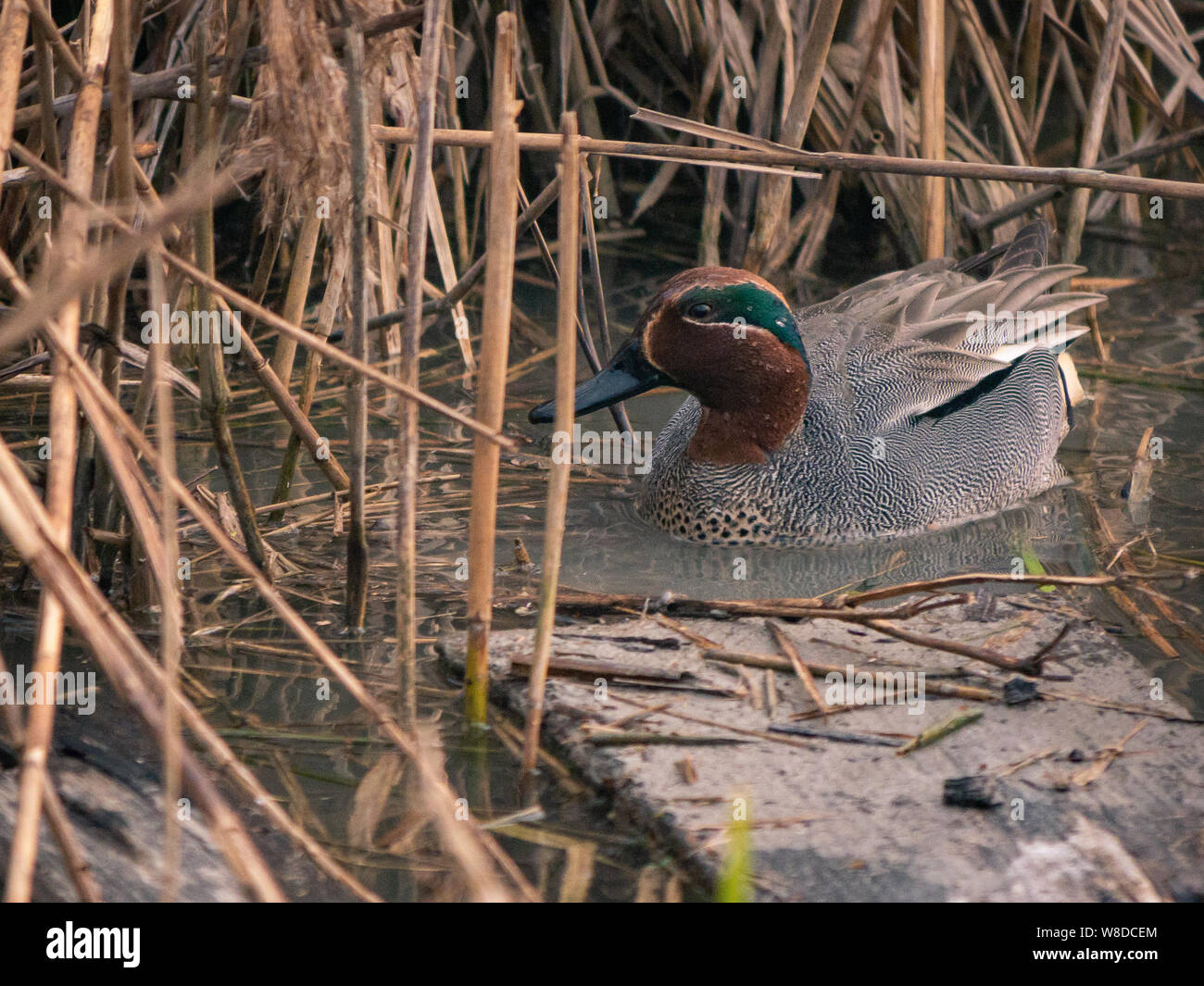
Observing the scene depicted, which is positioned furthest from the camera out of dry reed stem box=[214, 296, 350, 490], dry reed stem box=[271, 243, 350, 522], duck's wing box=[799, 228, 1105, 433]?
duck's wing box=[799, 228, 1105, 433]

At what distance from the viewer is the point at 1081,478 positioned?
15.3ft

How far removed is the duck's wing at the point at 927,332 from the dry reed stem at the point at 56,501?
2648mm

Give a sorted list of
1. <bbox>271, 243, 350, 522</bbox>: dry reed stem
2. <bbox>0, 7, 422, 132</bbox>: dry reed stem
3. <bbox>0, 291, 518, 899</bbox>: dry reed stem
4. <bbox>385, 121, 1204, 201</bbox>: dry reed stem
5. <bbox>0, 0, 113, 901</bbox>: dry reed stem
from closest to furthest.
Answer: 1. <bbox>0, 0, 113, 901</bbox>: dry reed stem
2. <bbox>0, 291, 518, 899</bbox>: dry reed stem
3. <bbox>0, 7, 422, 132</bbox>: dry reed stem
4. <bbox>385, 121, 1204, 201</bbox>: dry reed stem
5. <bbox>271, 243, 350, 522</bbox>: dry reed stem

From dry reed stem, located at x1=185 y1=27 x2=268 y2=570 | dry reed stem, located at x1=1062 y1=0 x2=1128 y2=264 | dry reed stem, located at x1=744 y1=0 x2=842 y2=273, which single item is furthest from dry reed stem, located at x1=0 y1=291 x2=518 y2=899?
dry reed stem, located at x1=1062 y1=0 x2=1128 y2=264

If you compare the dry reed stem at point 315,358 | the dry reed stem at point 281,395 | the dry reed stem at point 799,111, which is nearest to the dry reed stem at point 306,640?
the dry reed stem at point 281,395

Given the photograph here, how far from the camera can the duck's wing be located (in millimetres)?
4434

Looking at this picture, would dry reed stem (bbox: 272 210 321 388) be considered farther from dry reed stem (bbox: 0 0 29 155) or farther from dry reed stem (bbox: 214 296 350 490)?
dry reed stem (bbox: 0 0 29 155)

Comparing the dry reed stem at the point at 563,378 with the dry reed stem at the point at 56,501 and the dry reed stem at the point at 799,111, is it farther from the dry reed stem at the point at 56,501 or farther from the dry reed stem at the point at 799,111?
the dry reed stem at the point at 799,111

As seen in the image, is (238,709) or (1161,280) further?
(1161,280)

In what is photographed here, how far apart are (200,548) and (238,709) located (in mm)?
892

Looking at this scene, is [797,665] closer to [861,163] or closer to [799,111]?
[861,163]

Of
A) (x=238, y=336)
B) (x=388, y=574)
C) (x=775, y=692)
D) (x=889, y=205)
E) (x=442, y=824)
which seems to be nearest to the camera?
(x=442, y=824)
